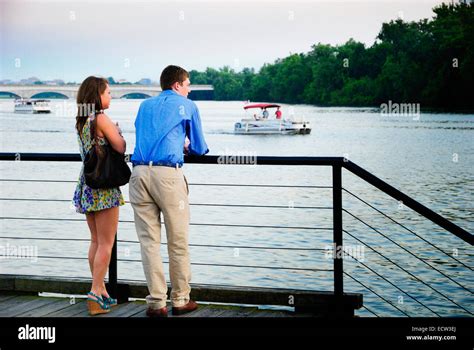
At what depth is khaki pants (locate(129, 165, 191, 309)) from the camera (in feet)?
16.3

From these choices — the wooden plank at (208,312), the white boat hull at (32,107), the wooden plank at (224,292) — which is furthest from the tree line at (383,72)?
the wooden plank at (208,312)

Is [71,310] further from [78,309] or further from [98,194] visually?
[98,194]

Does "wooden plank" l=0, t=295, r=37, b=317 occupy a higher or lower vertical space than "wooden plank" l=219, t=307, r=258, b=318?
higher

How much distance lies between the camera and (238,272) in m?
14.8

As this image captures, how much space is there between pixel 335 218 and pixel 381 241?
545 inches

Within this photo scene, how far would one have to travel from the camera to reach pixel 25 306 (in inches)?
220

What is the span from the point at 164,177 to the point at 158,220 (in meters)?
0.33

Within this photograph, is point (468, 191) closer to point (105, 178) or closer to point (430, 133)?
point (105, 178)

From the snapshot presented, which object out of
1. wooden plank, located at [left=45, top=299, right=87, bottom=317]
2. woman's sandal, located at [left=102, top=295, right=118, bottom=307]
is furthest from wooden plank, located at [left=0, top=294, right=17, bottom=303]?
woman's sandal, located at [left=102, top=295, right=118, bottom=307]

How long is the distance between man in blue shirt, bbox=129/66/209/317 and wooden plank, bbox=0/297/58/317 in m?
0.99

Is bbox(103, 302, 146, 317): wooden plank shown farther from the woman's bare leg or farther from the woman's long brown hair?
the woman's long brown hair

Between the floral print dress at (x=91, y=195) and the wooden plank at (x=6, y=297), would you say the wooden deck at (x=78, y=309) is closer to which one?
the wooden plank at (x=6, y=297)

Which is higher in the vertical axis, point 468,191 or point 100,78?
point 100,78
